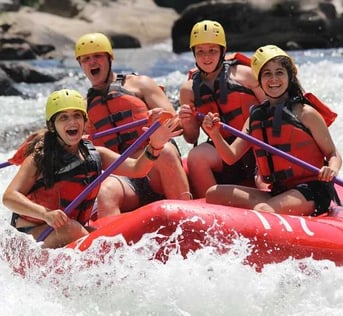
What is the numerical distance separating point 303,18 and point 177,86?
19.5 feet

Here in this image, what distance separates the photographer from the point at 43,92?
1312 centimetres

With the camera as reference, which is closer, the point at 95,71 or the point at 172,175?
the point at 172,175

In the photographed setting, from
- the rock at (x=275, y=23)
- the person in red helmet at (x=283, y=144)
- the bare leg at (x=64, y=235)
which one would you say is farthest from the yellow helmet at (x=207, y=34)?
the rock at (x=275, y=23)

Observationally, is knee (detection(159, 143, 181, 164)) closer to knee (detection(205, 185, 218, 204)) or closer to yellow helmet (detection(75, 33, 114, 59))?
knee (detection(205, 185, 218, 204))

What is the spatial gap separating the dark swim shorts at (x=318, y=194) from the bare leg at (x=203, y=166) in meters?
0.65

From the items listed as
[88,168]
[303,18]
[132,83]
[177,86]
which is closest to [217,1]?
[303,18]

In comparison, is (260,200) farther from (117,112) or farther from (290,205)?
(117,112)

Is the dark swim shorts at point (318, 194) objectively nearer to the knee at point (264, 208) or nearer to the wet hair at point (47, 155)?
the knee at point (264, 208)

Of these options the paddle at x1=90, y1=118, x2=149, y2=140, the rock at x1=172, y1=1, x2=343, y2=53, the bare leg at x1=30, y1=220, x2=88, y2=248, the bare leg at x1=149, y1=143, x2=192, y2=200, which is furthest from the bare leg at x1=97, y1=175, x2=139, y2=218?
the rock at x1=172, y1=1, x2=343, y2=53

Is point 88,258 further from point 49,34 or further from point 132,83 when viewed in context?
point 49,34

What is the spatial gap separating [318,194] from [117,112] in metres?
1.48

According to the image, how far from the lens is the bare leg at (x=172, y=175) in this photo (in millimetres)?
4836

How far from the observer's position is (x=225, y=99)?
16.6ft

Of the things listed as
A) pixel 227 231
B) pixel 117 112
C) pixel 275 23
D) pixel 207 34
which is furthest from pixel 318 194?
pixel 275 23
